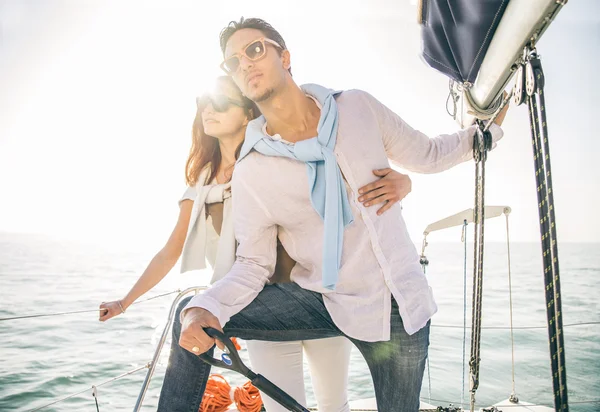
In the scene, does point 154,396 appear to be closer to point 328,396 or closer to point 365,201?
point 328,396

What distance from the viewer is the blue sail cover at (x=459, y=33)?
4.75ft

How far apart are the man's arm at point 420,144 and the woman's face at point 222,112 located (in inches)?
30.2

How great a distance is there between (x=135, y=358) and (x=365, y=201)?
9.38 metres

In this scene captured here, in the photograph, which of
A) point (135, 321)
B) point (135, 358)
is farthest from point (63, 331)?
point (135, 358)

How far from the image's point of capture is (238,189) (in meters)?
1.81

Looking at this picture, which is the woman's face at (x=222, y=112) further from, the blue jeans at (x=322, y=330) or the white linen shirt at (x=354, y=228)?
the blue jeans at (x=322, y=330)

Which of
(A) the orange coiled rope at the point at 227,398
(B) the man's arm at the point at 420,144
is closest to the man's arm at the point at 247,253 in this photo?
(B) the man's arm at the point at 420,144

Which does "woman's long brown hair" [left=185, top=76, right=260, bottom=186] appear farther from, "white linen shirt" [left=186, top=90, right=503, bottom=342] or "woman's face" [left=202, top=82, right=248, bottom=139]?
"white linen shirt" [left=186, top=90, right=503, bottom=342]

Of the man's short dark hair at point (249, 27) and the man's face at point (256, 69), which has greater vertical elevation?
the man's short dark hair at point (249, 27)

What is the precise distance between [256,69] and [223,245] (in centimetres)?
85

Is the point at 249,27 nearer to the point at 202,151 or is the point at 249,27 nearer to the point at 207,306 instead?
the point at 202,151

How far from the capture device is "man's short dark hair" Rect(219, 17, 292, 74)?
1987 millimetres

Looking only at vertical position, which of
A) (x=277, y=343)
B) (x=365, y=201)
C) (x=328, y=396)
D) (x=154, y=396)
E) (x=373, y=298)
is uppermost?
(x=365, y=201)

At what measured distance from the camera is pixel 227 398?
3.24 meters
